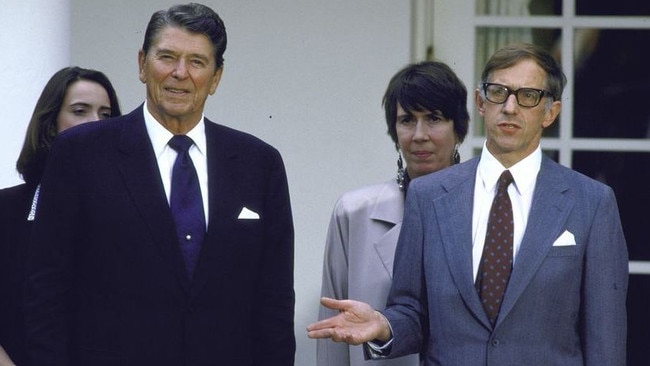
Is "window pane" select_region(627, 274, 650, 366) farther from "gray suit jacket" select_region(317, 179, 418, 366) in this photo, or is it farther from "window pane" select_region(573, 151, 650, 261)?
"gray suit jacket" select_region(317, 179, 418, 366)

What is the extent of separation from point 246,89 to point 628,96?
1852mm

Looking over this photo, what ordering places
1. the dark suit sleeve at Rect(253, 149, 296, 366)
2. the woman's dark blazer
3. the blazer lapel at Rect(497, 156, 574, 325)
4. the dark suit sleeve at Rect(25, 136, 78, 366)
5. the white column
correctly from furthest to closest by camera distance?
the white column < the woman's dark blazer < the dark suit sleeve at Rect(253, 149, 296, 366) < the blazer lapel at Rect(497, 156, 574, 325) < the dark suit sleeve at Rect(25, 136, 78, 366)

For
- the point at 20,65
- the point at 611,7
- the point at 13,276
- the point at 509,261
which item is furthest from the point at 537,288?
the point at 611,7

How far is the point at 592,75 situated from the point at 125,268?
3.52 metres

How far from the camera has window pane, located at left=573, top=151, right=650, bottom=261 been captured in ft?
22.7

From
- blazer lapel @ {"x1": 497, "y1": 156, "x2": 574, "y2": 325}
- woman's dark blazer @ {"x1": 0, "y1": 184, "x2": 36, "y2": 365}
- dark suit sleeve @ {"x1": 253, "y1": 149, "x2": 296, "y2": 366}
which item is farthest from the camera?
woman's dark blazer @ {"x1": 0, "y1": 184, "x2": 36, "y2": 365}

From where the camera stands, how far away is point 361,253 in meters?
5.05

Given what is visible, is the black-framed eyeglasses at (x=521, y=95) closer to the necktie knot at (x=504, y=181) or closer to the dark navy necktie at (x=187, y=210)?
the necktie knot at (x=504, y=181)

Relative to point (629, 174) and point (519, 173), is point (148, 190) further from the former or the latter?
point (629, 174)

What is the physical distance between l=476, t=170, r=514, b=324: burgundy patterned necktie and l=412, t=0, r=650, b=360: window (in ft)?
8.37

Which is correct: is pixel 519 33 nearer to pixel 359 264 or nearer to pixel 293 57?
pixel 293 57

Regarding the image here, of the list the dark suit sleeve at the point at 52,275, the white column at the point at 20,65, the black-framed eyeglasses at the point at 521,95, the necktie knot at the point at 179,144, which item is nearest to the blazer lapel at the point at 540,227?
the black-framed eyeglasses at the point at 521,95

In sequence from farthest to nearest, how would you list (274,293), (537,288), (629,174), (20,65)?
(629,174) → (20,65) → (274,293) → (537,288)

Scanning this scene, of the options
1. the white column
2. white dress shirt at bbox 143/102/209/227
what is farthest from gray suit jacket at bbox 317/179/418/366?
the white column
